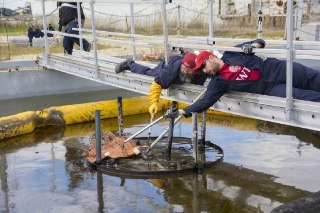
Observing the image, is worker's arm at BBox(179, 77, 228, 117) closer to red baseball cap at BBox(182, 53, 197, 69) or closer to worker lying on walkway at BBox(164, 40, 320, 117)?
worker lying on walkway at BBox(164, 40, 320, 117)

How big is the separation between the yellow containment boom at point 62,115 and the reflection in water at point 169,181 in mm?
222

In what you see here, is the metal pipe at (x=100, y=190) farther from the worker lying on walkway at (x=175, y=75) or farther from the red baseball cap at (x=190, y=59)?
the red baseball cap at (x=190, y=59)

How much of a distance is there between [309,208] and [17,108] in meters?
8.00

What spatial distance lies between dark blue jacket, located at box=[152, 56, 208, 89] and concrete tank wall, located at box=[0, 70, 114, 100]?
5847 millimetres

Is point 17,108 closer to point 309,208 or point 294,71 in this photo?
point 294,71

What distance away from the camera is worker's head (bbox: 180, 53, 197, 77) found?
6.10 meters

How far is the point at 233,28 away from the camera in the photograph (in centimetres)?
2261

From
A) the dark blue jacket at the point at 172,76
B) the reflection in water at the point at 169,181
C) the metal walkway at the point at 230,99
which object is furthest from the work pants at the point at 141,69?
the reflection in water at the point at 169,181

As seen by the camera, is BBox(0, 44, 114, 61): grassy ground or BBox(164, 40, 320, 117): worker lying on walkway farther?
BBox(0, 44, 114, 61): grassy ground

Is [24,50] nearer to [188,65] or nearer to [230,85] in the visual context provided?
[188,65]

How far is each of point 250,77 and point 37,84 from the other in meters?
7.41

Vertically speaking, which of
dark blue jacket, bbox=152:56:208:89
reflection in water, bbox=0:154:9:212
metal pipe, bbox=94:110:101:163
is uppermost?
dark blue jacket, bbox=152:56:208:89

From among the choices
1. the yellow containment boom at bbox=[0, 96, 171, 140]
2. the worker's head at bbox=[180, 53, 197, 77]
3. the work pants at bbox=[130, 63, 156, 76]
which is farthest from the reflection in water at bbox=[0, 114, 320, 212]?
the work pants at bbox=[130, 63, 156, 76]

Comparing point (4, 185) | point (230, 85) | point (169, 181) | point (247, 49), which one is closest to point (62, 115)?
point (4, 185)
